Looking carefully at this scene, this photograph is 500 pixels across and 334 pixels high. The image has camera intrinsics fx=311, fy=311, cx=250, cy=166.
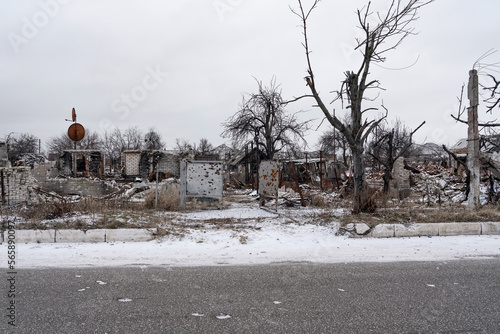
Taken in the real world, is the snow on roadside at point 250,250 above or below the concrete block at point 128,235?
below

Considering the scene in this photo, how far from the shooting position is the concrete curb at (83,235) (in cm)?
638

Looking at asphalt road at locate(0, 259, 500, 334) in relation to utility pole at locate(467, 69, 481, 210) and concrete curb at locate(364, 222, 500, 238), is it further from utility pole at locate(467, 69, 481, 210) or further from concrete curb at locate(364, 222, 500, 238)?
utility pole at locate(467, 69, 481, 210)

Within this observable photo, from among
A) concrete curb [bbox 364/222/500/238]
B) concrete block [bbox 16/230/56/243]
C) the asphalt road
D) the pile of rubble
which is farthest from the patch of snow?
the pile of rubble

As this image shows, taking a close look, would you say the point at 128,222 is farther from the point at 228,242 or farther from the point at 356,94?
the point at 356,94

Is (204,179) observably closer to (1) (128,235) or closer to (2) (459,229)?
(1) (128,235)

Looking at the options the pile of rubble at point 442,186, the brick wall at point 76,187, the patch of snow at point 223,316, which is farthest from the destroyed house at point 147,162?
the patch of snow at point 223,316

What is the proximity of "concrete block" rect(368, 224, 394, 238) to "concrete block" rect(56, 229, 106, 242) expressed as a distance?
5787 millimetres

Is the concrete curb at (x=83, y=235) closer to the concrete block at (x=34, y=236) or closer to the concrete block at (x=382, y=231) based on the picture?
the concrete block at (x=34, y=236)

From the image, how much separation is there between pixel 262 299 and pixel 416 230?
4961 mm

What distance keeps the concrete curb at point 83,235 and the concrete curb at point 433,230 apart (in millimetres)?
4690

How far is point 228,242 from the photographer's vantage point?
638 centimetres

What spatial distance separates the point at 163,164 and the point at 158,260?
2492cm

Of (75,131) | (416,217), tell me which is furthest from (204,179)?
(416,217)

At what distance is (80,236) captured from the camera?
254 inches
